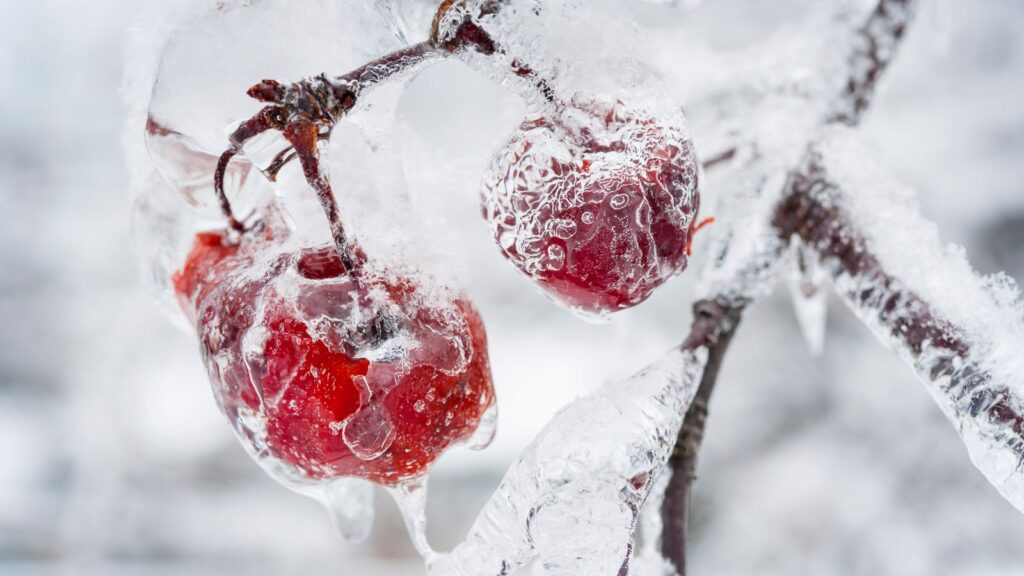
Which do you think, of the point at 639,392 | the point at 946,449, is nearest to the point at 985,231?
the point at 946,449

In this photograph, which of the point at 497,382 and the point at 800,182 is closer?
Answer: the point at 800,182

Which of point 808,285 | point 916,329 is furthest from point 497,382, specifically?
point 916,329

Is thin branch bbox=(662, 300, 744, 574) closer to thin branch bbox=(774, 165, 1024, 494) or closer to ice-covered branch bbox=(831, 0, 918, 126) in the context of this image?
thin branch bbox=(774, 165, 1024, 494)

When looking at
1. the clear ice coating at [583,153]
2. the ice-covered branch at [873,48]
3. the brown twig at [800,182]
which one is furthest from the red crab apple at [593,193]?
the ice-covered branch at [873,48]

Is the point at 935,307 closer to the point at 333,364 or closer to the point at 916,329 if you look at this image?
the point at 916,329

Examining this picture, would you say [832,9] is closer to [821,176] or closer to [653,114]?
[821,176]

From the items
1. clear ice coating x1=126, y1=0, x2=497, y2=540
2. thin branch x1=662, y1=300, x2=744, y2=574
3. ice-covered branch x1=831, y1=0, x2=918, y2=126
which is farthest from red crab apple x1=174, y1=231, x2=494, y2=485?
ice-covered branch x1=831, y1=0, x2=918, y2=126

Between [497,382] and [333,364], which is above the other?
[333,364]
